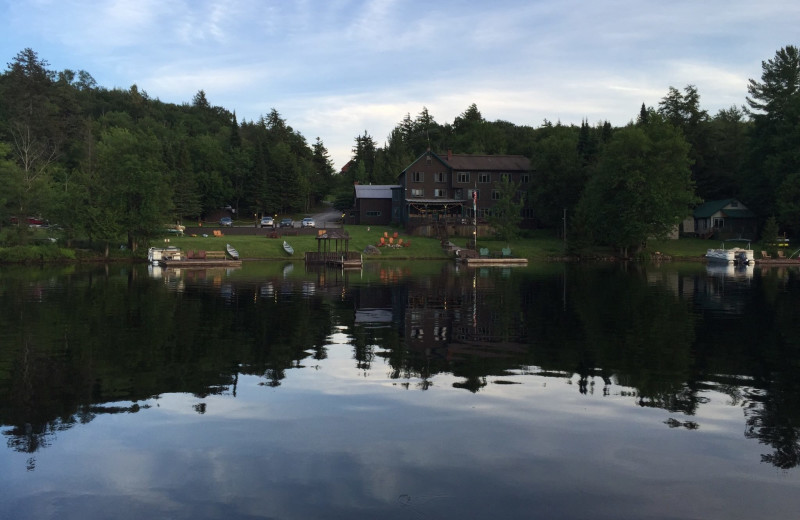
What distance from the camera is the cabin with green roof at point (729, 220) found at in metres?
101

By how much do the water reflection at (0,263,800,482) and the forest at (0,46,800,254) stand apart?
38.3m

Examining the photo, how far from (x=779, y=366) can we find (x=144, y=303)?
3068 cm

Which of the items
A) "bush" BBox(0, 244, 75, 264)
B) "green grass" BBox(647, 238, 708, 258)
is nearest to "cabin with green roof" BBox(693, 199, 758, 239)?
"green grass" BBox(647, 238, 708, 258)

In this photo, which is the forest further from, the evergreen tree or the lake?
the lake

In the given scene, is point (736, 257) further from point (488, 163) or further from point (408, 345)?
point (408, 345)

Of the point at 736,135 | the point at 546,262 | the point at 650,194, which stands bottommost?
the point at 546,262

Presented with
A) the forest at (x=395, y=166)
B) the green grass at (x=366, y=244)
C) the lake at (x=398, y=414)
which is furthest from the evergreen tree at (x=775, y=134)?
the lake at (x=398, y=414)

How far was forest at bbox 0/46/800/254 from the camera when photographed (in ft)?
260

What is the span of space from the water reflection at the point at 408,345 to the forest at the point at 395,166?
38337mm

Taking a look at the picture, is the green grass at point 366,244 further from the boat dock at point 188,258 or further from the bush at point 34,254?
the bush at point 34,254

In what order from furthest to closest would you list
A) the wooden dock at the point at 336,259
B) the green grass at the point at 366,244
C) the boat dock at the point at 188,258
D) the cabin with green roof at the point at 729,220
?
1. the cabin with green roof at the point at 729,220
2. the green grass at the point at 366,244
3. the wooden dock at the point at 336,259
4. the boat dock at the point at 188,258

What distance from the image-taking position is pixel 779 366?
19.7 metres

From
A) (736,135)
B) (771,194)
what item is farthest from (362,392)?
(736,135)

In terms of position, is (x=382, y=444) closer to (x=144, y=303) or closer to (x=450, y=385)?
(x=450, y=385)
